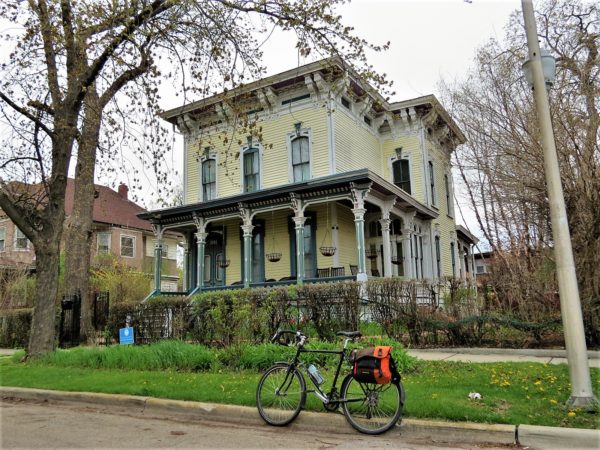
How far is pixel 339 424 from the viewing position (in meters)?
5.59

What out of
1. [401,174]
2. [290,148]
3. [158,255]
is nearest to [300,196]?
[290,148]

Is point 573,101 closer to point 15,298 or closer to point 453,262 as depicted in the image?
point 453,262

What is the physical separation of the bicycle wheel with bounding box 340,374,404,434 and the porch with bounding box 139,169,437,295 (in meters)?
10.1

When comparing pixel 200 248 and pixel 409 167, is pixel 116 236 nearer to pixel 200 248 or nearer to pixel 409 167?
pixel 200 248

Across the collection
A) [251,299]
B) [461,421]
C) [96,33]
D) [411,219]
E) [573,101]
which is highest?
[96,33]

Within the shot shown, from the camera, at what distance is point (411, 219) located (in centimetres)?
Result: 2005

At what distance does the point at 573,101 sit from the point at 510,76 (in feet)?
11.3

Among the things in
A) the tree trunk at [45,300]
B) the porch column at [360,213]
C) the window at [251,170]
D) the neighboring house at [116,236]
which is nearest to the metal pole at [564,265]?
the porch column at [360,213]

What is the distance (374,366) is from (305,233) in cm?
1444

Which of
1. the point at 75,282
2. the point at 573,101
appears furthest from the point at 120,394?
the point at 573,101

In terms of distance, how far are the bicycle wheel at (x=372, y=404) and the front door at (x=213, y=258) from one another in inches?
651

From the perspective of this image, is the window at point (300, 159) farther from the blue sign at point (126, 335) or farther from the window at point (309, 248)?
the blue sign at point (126, 335)

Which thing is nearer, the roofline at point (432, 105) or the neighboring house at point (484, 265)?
the neighboring house at point (484, 265)

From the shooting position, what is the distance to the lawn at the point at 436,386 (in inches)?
210
